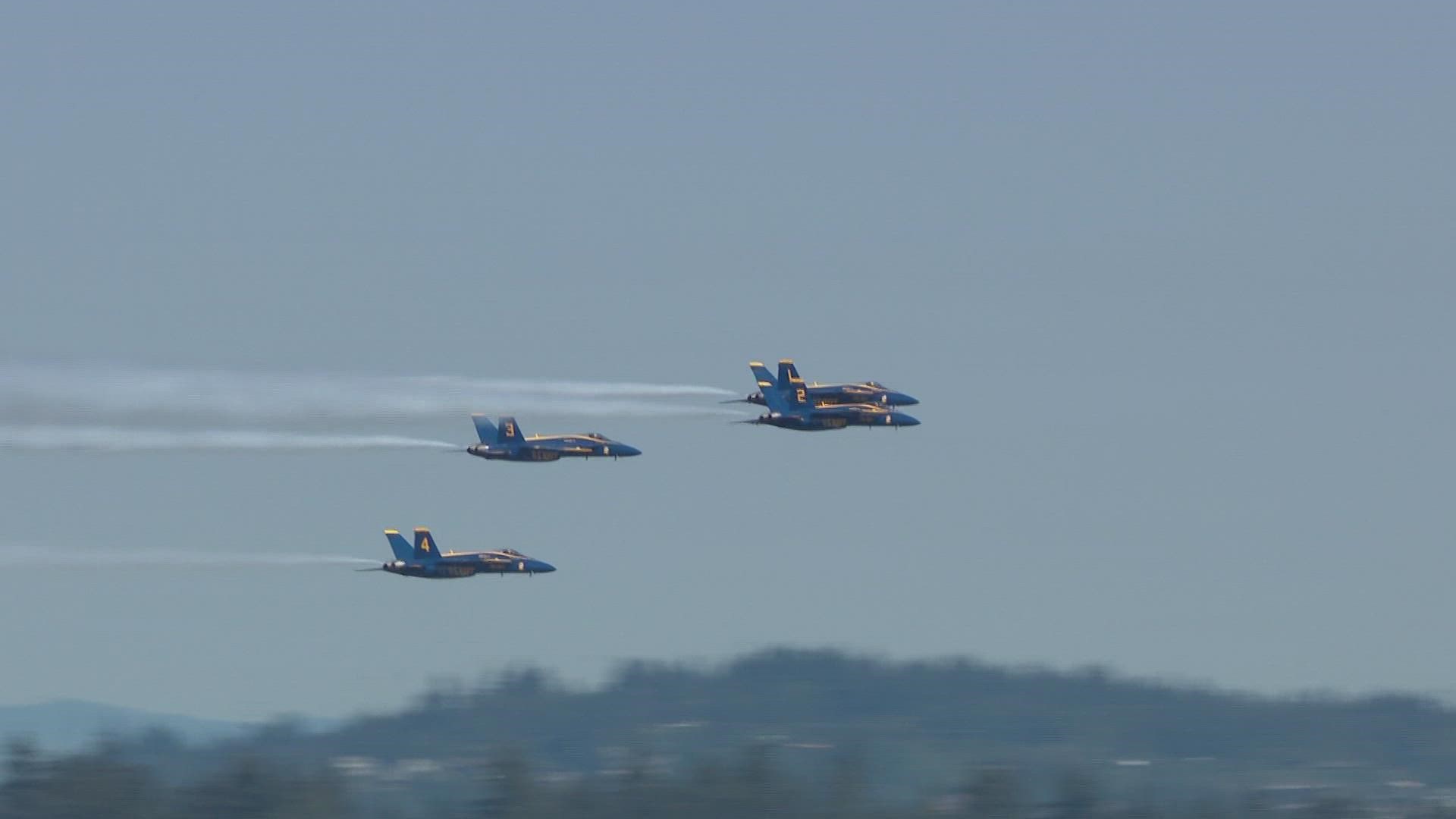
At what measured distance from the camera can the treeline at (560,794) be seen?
124 metres

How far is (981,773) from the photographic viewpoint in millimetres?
129750

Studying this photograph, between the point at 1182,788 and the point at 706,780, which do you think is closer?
the point at 706,780

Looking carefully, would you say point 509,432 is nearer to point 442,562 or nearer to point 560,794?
point 442,562

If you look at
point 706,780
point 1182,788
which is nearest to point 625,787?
point 706,780

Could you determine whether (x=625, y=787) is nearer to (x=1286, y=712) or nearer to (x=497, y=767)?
(x=497, y=767)

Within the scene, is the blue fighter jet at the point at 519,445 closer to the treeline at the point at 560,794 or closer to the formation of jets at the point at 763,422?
the formation of jets at the point at 763,422

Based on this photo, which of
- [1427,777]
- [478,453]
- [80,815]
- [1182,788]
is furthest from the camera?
[1427,777]

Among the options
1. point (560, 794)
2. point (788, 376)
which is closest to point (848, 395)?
point (788, 376)

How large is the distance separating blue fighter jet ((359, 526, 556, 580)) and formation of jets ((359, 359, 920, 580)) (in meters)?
0.03

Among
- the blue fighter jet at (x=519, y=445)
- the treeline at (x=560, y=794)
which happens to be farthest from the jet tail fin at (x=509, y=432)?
the treeline at (x=560, y=794)

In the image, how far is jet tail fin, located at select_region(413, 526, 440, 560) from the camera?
338 ft

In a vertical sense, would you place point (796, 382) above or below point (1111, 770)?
above

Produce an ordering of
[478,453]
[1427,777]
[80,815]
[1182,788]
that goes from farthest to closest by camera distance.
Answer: [1427,777]
[1182,788]
[80,815]
[478,453]

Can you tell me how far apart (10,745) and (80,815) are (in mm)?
5885
